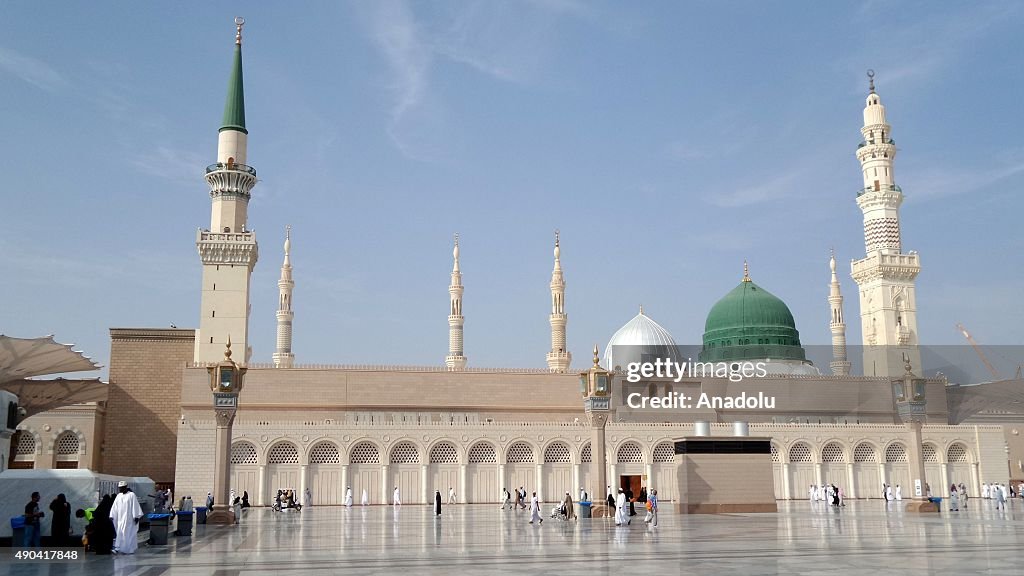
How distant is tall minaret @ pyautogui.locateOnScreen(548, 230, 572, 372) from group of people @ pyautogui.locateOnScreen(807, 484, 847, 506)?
14297 mm

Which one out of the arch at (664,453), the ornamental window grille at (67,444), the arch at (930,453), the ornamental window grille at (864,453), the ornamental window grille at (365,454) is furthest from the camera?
the arch at (930,453)

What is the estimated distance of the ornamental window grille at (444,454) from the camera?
35.8 meters

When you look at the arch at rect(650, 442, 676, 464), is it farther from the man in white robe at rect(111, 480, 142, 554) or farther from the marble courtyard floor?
the man in white robe at rect(111, 480, 142, 554)

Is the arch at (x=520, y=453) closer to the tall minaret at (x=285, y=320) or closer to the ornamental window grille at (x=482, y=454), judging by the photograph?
the ornamental window grille at (x=482, y=454)

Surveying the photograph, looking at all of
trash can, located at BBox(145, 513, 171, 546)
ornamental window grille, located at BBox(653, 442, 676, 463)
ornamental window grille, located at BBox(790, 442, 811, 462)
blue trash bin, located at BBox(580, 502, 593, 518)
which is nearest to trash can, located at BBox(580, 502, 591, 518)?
blue trash bin, located at BBox(580, 502, 593, 518)

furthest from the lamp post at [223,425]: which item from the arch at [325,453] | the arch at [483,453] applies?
the arch at [483,453]

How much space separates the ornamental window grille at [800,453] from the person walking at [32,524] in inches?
1213

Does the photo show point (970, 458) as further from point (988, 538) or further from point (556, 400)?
point (988, 538)

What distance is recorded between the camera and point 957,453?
40.3 metres

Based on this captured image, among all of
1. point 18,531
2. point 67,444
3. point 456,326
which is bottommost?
point 18,531

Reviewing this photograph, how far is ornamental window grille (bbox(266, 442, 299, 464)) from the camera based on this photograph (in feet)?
113

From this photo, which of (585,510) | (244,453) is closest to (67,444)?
(244,453)

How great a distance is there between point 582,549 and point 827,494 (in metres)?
19.8

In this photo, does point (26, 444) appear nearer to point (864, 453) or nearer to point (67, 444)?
point (67, 444)
